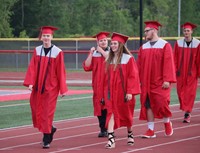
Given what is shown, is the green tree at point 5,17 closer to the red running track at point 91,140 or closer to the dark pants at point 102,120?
the red running track at point 91,140

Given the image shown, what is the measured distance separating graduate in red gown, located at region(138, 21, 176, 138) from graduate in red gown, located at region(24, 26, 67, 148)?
1.72m

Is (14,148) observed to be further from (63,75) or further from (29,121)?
(29,121)

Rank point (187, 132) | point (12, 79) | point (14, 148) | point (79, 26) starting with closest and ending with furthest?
point (14, 148) < point (187, 132) < point (12, 79) < point (79, 26)

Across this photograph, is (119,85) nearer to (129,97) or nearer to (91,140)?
(129,97)

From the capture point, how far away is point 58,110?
19.7 metres

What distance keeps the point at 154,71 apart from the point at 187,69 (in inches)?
129

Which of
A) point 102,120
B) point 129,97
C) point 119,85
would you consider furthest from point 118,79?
point 102,120

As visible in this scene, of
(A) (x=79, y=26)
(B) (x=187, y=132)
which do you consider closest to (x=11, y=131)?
(B) (x=187, y=132)

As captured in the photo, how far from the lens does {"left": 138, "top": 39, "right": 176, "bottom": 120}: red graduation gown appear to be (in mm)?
13828

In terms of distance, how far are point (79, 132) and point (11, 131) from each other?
1340 mm

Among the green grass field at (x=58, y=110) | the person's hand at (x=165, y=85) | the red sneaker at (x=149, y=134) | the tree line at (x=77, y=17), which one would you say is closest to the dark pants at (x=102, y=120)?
the red sneaker at (x=149, y=134)

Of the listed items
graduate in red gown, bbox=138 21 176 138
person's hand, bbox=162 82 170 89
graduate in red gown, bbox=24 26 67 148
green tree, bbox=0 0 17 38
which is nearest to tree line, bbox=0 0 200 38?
green tree, bbox=0 0 17 38

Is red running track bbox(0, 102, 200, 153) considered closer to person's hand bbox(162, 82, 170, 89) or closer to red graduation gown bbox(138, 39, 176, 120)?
red graduation gown bbox(138, 39, 176, 120)

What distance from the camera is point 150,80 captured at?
13914mm
